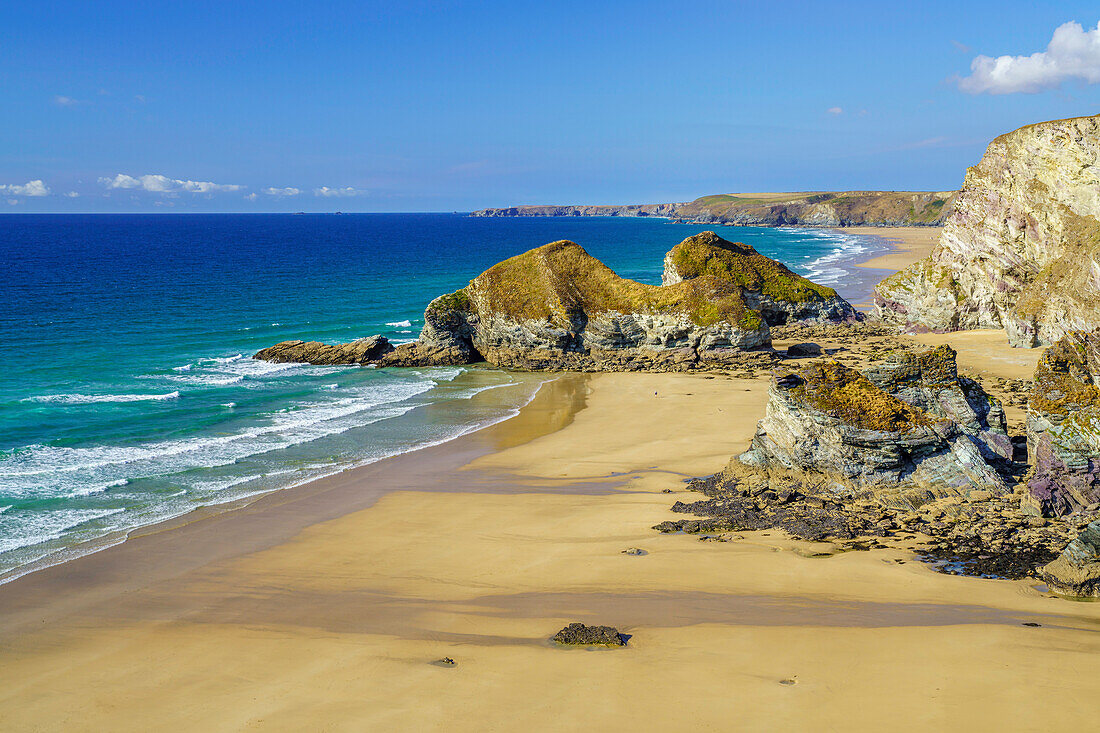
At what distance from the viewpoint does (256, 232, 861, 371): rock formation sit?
41.8 m

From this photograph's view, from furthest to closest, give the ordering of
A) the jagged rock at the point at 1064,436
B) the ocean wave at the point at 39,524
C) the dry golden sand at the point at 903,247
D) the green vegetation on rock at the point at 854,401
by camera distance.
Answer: the dry golden sand at the point at 903,247
the ocean wave at the point at 39,524
the green vegetation on rock at the point at 854,401
the jagged rock at the point at 1064,436

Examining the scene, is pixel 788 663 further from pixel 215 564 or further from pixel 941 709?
pixel 215 564

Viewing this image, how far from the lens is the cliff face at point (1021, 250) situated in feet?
121

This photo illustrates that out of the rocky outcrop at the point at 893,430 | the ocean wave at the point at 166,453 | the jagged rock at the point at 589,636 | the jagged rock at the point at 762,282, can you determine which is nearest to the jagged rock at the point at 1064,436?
the rocky outcrop at the point at 893,430

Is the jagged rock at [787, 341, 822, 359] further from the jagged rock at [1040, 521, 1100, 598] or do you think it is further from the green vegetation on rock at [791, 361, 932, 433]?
the jagged rock at [1040, 521, 1100, 598]

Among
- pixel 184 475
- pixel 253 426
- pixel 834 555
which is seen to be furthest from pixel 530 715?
pixel 253 426

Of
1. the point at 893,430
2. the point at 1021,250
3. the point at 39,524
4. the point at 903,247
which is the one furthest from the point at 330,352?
the point at 903,247

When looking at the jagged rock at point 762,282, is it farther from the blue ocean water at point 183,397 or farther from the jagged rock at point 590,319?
the blue ocean water at point 183,397

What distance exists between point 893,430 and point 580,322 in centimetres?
2602

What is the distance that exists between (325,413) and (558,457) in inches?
488

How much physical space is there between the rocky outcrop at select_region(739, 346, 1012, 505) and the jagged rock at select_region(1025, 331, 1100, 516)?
116 cm

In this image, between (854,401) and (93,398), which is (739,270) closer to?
(854,401)

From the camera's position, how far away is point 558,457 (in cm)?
2691

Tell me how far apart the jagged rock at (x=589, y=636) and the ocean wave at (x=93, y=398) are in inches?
1116
